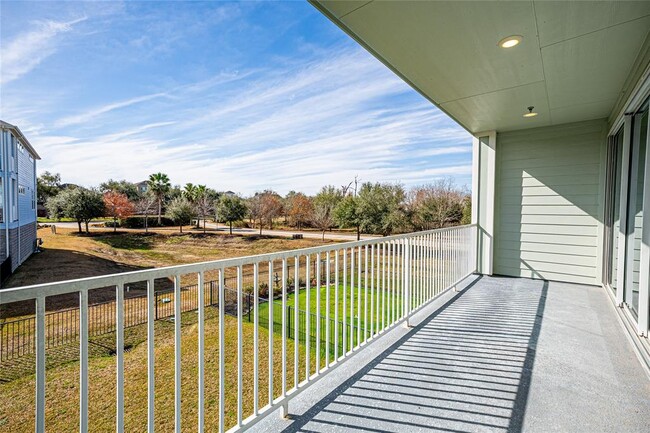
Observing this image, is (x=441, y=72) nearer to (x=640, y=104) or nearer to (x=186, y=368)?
(x=640, y=104)

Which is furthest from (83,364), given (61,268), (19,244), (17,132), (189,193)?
(189,193)

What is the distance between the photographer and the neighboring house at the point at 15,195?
34.1 feet

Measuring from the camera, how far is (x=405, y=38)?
220 centimetres

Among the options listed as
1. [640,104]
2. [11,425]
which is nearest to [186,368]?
[11,425]

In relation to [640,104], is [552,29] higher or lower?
higher

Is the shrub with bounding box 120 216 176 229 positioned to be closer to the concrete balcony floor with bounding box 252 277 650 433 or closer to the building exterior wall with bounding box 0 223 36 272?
the building exterior wall with bounding box 0 223 36 272

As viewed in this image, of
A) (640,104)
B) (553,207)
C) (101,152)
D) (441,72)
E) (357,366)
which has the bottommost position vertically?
(357,366)

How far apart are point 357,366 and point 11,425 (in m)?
5.33

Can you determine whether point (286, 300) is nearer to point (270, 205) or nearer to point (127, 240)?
point (270, 205)

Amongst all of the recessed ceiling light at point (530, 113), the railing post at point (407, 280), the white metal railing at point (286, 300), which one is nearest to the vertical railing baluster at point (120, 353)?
the white metal railing at point (286, 300)

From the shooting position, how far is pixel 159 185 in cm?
2805

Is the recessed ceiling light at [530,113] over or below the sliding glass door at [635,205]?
over

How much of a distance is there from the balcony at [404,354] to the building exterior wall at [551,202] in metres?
0.67

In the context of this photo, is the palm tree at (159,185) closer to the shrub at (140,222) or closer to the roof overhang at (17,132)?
the shrub at (140,222)
